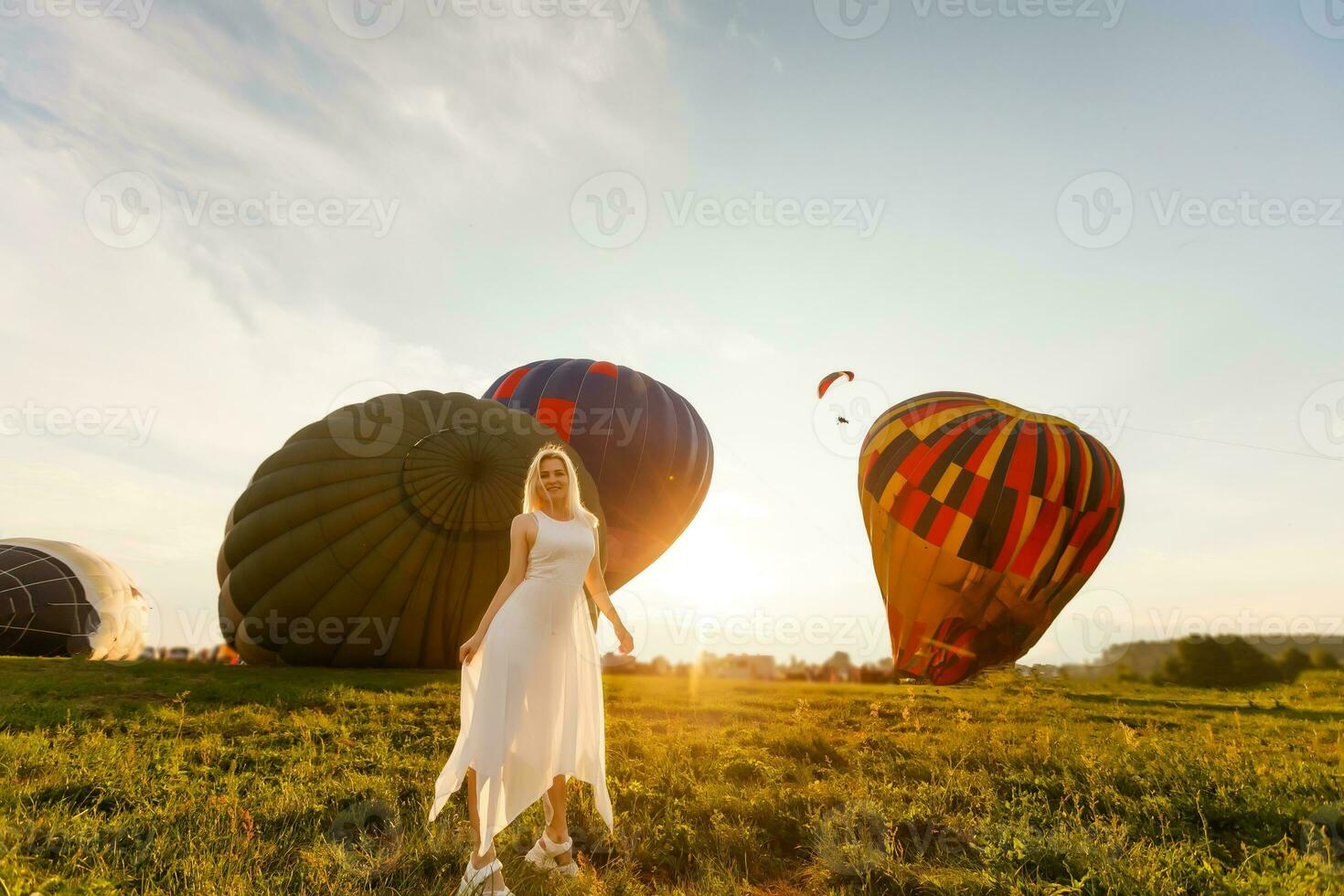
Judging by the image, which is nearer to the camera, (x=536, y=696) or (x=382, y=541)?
(x=536, y=696)

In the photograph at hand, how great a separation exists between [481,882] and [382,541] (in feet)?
29.5

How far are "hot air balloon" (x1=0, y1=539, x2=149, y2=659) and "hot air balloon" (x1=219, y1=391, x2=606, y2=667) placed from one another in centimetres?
933

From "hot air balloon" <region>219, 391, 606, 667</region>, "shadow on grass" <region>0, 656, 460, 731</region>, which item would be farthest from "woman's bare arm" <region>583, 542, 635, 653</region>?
"hot air balloon" <region>219, 391, 606, 667</region>

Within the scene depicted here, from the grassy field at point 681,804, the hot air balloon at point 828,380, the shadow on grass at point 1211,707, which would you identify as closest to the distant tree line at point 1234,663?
the shadow on grass at point 1211,707

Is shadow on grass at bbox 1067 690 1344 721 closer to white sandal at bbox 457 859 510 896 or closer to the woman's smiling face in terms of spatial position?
the woman's smiling face

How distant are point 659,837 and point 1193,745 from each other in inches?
222

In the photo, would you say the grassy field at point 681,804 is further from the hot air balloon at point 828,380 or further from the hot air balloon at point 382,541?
the hot air balloon at point 828,380

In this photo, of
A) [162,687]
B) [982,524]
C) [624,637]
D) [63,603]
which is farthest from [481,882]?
[63,603]

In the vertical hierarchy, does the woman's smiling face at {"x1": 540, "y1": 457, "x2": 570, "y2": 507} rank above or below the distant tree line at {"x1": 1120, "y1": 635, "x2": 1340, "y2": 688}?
above

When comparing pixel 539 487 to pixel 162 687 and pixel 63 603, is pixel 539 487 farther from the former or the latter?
pixel 63 603

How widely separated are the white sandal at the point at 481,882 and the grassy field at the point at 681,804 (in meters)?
0.13

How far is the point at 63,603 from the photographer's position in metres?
18.1

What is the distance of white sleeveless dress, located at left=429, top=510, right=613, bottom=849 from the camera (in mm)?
3814

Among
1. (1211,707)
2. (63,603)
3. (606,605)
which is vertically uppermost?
(606,605)
